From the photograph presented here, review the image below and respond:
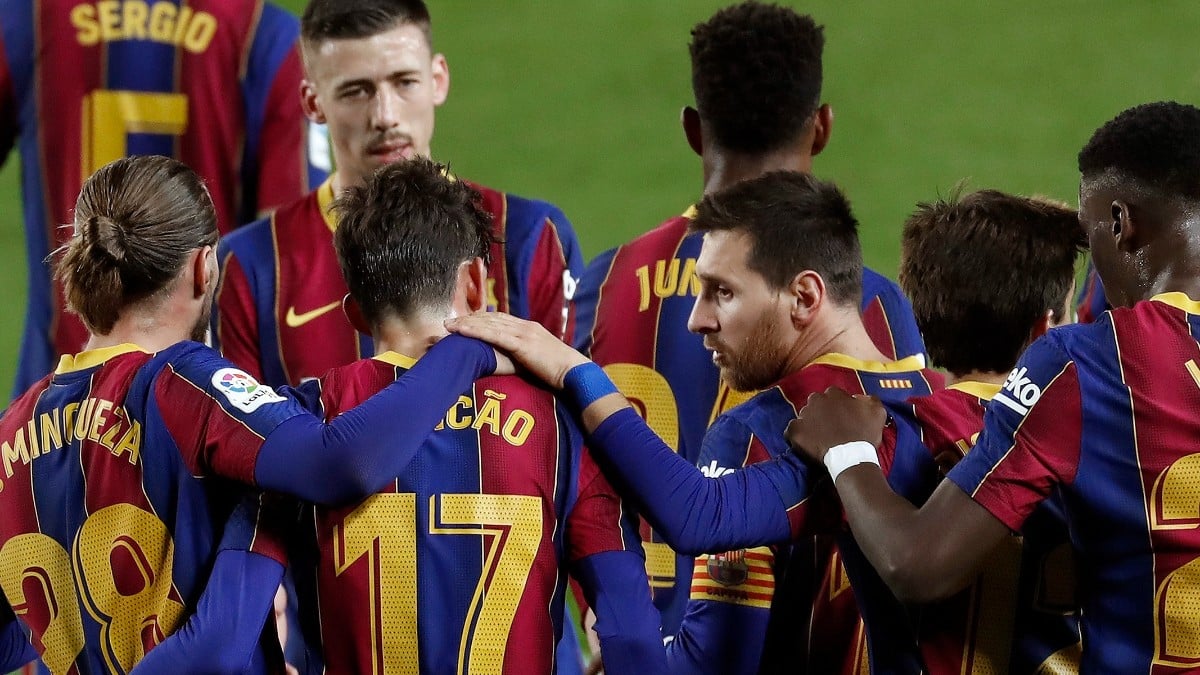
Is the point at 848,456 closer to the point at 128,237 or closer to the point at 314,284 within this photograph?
the point at 128,237

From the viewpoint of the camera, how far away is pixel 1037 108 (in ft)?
31.6

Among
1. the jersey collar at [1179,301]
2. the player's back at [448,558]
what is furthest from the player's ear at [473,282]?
the jersey collar at [1179,301]

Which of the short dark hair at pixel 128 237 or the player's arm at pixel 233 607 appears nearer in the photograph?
the player's arm at pixel 233 607

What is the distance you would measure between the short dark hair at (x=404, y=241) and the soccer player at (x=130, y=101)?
7.16 ft

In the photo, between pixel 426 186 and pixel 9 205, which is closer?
pixel 426 186

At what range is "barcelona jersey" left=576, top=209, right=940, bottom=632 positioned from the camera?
396 centimetres

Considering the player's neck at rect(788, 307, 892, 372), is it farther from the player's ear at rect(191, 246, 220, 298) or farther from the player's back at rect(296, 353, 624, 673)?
the player's ear at rect(191, 246, 220, 298)

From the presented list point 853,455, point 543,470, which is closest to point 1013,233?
point 853,455

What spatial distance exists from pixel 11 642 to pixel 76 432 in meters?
0.55

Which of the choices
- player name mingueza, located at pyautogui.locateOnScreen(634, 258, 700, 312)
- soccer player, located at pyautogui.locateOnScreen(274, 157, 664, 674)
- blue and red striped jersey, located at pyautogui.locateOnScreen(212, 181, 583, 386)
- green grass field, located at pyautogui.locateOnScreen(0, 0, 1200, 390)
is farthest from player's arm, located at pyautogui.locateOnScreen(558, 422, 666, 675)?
green grass field, located at pyautogui.locateOnScreen(0, 0, 1200, 390)

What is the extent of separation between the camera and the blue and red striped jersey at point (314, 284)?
14.3ft

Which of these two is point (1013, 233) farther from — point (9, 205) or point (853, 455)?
point (9, 205)

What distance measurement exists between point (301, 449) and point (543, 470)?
0.43 m

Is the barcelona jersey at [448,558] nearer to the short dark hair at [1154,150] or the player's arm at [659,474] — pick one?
the player's arm at [659,474]
